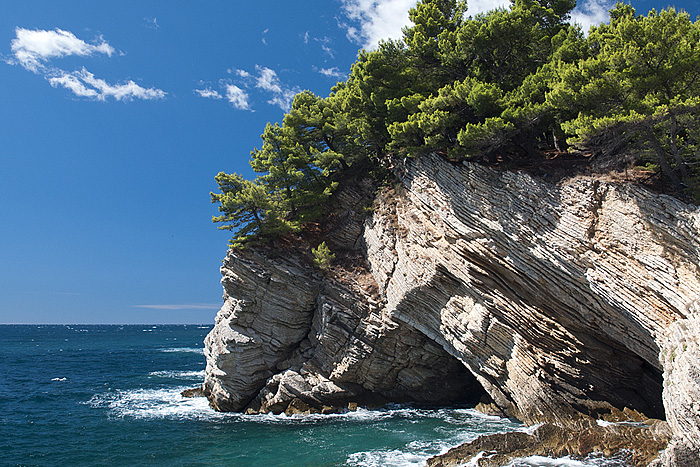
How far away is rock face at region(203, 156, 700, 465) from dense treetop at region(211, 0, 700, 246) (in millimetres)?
1995

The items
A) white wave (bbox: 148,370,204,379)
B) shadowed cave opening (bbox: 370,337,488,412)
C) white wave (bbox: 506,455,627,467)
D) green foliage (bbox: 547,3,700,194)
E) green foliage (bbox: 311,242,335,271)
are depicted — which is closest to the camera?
white wave (bbox: 506,455,627,467)

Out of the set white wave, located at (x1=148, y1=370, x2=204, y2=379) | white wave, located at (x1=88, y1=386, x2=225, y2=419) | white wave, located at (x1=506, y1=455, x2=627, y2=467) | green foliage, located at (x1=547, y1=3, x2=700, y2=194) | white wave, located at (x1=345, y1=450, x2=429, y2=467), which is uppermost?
green foliage, located at (x1=547, y1=3, x2=700, y2=194)

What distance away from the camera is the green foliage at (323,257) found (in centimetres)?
2495

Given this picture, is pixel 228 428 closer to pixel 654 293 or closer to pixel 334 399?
pixel 334 399

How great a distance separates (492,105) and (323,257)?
1301cm

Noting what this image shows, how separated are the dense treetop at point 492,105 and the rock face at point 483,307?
1.99m

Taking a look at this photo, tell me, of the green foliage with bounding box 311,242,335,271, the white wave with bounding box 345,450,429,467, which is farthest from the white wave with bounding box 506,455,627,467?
the green foliage with bounding box 311,242,335,271

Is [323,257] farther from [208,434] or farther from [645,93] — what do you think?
[645,93]

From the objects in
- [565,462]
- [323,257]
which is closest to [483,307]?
[565,462]

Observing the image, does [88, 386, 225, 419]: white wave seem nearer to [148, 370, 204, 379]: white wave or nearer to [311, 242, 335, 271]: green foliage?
[148, 370, 204, 379]: white wave

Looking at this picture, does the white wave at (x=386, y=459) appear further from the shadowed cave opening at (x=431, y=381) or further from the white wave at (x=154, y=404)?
the white wave at (x=154, y=404)

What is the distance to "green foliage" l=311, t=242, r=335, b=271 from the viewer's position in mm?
24953

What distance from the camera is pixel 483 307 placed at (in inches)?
748

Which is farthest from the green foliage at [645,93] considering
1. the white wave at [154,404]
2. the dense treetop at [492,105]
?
the white wave at [154,404]
